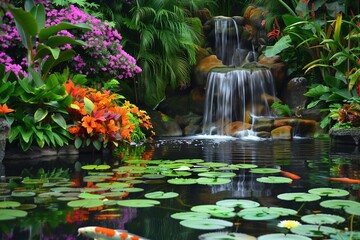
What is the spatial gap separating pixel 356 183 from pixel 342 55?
4872 millimetres

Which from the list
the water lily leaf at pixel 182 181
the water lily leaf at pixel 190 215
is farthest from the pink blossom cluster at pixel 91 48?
the water lily leaf at pixel 190 215

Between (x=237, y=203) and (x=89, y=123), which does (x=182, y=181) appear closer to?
(x=237, y=203)

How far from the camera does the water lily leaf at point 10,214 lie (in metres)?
2.73

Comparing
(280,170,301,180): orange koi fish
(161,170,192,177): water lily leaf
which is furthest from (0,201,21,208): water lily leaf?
(280,170,301,180): orange koi fish

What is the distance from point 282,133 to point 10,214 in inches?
277

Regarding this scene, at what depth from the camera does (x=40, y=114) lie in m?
5.50

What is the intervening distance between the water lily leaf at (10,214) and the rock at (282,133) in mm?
6822

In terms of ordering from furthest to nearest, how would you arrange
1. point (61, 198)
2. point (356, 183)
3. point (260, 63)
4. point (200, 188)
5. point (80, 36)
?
point (260, 63) < point (80, 36) < point (356, 183) < point (200, 188) < point (61, 198)

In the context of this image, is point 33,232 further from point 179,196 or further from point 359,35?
point 359,35

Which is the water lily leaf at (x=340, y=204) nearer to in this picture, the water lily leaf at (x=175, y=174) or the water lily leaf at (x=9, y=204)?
the water lily leaf at (x=175, y=174)

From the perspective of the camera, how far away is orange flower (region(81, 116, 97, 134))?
5762mm

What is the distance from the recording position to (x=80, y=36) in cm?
805

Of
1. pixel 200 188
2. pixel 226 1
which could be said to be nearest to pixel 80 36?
pixel 200 188

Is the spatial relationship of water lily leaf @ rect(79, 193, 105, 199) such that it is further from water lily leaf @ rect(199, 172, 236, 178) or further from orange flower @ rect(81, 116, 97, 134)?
orange flower @ rect(81, 116, 97, 134)
